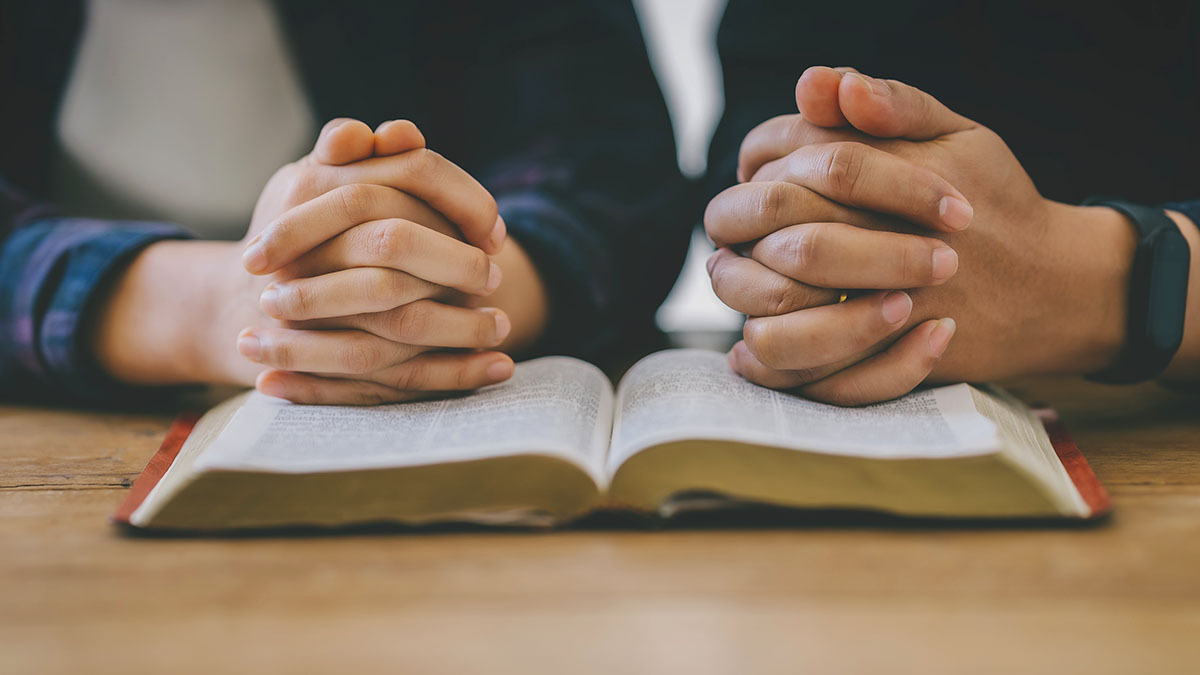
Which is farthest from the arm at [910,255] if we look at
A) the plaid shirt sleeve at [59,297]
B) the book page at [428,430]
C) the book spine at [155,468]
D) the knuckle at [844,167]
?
the plaid shirt sleeve at [59,297]

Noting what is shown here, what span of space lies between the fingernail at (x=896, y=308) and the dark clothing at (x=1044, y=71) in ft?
1.30

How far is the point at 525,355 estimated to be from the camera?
84 centimetres

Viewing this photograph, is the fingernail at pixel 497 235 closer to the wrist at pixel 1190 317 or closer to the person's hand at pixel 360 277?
the person's hand at pixel 360 277

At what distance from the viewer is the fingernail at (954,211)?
22.7 inches

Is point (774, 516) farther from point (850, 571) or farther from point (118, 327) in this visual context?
point (118, 327)

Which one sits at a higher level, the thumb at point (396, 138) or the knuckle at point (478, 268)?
the thumb at point (396, 138)

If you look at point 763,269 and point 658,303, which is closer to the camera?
point 763,269

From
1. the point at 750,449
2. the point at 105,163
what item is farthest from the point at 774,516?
the point at 105,163

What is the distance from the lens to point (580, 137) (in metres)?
1.04

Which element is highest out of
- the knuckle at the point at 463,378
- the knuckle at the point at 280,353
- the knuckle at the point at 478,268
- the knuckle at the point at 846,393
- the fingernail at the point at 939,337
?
the knuckle at the point at 478,268

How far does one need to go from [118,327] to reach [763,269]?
0.66 metres

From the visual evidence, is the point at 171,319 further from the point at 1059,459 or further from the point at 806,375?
the point at 1059,459

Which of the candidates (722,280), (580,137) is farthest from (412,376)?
(580,137)

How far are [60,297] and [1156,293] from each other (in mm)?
1059
